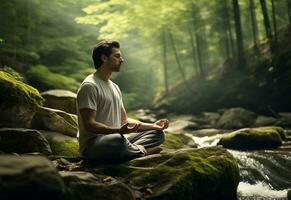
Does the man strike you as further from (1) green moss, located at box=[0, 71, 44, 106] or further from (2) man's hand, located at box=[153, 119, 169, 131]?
(1) green moss, located at box=[0, 71, 44, 106]

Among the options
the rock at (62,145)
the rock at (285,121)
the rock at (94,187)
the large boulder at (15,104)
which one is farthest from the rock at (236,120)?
the rock at (94,187)

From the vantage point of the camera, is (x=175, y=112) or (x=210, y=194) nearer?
(x=210, y=194)

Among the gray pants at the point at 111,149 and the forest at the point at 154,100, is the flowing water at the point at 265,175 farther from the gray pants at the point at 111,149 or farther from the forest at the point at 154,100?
the gray pants at the point at 111,149

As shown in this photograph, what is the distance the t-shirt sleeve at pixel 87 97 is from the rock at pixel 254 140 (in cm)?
747

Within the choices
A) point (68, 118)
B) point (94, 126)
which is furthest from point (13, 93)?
point (94, 126)

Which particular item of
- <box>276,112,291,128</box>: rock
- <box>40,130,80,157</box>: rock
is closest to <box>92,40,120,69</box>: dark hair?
<box>40,130,80,157</box>: rock

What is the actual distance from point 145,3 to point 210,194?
A: 65.9 ft

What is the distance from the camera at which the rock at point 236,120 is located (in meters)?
17.4

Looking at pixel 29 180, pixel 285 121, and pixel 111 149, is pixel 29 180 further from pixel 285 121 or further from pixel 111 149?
pixel 285 121

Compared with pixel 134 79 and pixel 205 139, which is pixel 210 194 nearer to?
pixel 205 139

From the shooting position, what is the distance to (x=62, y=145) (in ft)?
22.0

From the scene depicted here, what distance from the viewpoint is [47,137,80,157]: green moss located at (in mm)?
6594

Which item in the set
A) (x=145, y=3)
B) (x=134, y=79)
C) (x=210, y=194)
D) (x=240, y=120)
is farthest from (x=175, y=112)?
(x=210, y=194)

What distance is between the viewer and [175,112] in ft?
89.1
